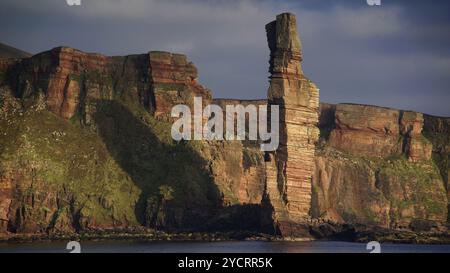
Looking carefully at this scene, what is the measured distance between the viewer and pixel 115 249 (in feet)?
568
